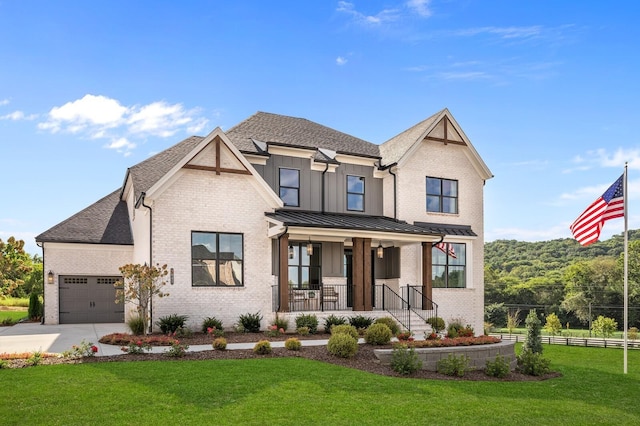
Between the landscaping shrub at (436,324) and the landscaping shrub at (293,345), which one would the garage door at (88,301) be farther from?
the landscaping shrub at (436,324)

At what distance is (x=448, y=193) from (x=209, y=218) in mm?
11870

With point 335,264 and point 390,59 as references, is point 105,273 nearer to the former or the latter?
point 335,264

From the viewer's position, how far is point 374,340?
668 inches

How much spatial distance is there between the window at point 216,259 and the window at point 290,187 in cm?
372

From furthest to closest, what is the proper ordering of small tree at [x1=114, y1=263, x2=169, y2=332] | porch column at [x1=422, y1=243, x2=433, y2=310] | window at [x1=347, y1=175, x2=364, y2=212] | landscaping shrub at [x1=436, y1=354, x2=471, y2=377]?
window at [x1=347, y1=175, x2=364, y2=212] → porch column at [x1=422, y1=243, x2=433, y2=310] → small tree at [x1=114, y1=263, x2=169, y2=332] → landscaping shrub at [x1=436, y1=354, x2=471, y2=377]

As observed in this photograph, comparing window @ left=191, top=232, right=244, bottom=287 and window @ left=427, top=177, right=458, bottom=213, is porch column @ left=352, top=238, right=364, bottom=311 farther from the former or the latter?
window @ left=427, top=177, right=458, bottom=213

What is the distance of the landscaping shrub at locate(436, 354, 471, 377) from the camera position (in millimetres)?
14844

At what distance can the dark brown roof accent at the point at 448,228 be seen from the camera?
26125 millimetres

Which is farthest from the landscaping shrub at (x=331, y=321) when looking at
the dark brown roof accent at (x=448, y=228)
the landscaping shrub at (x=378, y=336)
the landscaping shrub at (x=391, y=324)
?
the dark brown roof accent at (x=448, y=228)

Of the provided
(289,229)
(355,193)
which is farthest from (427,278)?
(289,229)

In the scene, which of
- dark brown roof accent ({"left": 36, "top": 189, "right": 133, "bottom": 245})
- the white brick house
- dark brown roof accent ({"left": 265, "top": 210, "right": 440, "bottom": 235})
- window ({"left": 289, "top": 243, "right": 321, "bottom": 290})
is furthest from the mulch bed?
dark brown roof accent ({"left": 36, "top": 189, "right": 133, "bottom": 245})

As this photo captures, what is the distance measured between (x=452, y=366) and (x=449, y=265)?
12.2 metres

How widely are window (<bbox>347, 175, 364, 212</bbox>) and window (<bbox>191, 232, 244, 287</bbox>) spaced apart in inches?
253

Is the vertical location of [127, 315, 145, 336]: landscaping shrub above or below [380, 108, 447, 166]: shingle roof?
below
